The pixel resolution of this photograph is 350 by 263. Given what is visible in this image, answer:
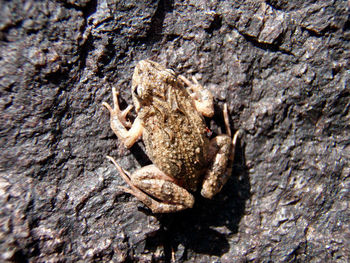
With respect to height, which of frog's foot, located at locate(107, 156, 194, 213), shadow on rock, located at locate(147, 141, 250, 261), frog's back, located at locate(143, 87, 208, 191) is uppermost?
frog's back, located at locate(143, 87, 208, 191)

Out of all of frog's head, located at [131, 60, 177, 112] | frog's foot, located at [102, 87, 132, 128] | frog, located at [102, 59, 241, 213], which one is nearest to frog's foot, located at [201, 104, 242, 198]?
frog, located at [102, 59, 241, 213]

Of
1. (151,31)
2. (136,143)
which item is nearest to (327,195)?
(136,143)

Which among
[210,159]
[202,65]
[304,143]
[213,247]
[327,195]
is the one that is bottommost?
[213,247]

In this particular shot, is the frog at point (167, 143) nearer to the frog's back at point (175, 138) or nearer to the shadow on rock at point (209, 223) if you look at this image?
the frog's back at point (175, 138)

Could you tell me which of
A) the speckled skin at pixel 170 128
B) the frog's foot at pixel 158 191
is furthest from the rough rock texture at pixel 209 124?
the speckled skin at pixel 170 128

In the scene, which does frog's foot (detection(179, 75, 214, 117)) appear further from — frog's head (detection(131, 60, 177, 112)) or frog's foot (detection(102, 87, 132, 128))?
frog's foot (detection(102, 87, 132, 128))

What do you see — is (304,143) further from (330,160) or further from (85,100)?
(85,100)
